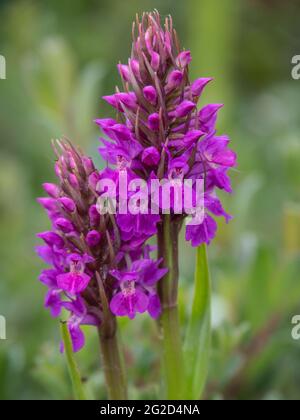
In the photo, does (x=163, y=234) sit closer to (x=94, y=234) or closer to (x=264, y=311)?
(x=94, y=234)

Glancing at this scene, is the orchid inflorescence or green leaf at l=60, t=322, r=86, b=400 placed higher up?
the orchid inflorescence

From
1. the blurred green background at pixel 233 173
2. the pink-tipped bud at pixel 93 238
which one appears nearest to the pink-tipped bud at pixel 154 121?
the pink-tipped bud at pixel 93 238

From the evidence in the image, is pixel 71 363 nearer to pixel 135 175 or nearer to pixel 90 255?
pixel 90 255

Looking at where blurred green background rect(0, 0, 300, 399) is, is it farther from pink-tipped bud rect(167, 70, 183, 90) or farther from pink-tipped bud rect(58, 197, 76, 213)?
pink-tipped bud rect(167, 70, 183, 90)

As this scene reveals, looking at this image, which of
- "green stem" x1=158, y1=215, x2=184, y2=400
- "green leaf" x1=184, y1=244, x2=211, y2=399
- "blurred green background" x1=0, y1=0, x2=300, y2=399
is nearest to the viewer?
"green stem" x1=158, y1=215, x2=184, y2=400

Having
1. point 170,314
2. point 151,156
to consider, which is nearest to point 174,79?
point 151,156

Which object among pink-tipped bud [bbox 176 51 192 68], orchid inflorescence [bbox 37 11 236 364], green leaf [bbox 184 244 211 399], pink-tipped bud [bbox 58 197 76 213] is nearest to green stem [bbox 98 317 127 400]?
orchid inflorescence [bbox 37 11 236 364]
